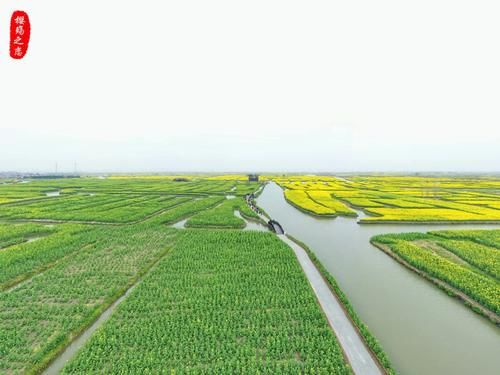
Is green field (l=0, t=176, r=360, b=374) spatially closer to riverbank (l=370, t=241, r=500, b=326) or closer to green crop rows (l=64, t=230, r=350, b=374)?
green crop rows (l=64, t=230, r=350, b=374)

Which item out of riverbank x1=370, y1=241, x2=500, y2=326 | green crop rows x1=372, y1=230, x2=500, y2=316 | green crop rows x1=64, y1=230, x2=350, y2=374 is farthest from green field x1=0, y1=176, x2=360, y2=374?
green crop rows x1=372, y1=230, x2=500, y2=316

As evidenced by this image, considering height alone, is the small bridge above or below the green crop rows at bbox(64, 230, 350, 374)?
above

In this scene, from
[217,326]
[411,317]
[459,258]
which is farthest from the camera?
[459,258]

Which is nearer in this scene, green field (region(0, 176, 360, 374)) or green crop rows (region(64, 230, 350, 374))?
green crop rows (region(64, 230, 350, 374))

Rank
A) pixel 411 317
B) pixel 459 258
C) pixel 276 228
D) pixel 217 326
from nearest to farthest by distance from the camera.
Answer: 1. pixel 217 326
2. pixel 411 317
3. pixel 459 258
4. pixel 276 228

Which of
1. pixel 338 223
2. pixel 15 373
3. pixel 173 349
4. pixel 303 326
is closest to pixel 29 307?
pixel 15 373

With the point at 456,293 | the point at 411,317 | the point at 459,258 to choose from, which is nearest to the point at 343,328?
the point at 411,317

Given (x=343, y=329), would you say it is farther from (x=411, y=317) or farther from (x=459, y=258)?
(x=459, y=258)
